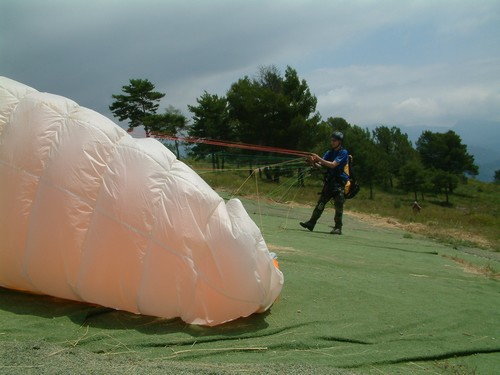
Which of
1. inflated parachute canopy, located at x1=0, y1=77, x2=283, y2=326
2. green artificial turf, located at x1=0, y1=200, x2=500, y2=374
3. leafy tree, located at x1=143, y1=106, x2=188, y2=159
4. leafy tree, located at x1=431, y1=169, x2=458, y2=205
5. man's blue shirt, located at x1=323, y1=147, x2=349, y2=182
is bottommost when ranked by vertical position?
green artificial turf, located at x1=0, y1=200, x2=500, y2=374

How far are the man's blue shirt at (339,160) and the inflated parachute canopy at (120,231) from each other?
5702 millimetres

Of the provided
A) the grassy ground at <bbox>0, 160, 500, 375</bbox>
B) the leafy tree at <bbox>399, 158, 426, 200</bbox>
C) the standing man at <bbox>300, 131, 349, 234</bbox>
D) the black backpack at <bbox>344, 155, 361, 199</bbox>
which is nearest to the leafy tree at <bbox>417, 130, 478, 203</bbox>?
the leafy tree at <bbox>399, 158, 426, 200</bbox>

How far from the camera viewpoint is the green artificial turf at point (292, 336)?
3.25m

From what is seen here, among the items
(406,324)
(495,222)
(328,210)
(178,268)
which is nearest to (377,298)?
(406,324)

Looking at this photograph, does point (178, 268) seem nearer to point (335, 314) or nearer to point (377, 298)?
point (335, 314)

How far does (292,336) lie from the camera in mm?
3922

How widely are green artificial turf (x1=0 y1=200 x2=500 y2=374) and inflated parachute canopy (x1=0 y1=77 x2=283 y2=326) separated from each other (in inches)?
8.4

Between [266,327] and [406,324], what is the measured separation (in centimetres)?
141

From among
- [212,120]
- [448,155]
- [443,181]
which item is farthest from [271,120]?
[448,155]

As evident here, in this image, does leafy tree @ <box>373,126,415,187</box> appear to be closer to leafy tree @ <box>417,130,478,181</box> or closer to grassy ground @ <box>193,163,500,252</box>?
leafy tree @ <box>417,130,478,181</box>

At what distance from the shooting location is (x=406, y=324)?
4.42 m

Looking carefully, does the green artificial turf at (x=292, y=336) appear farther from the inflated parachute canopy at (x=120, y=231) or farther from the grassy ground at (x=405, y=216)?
the grassy ground at (x=405, y=216)

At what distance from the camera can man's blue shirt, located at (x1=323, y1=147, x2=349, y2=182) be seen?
31.5ft

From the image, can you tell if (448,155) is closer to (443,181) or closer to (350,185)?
(443,181)
